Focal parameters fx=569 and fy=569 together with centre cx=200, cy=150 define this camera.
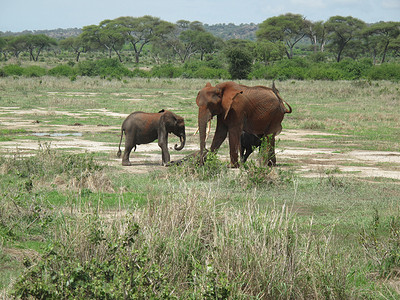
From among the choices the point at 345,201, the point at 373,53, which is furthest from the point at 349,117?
the point at 373,53

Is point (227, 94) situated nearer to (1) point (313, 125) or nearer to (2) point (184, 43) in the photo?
(1) point (313, 125)

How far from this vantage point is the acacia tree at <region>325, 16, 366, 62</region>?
7169cm

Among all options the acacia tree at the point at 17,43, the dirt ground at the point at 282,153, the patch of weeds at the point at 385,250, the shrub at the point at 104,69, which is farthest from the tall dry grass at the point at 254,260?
the acacia tree at the point at 17,43

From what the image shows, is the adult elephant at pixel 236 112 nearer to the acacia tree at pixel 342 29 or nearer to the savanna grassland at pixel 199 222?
the savanna grassland at pixel 199 222

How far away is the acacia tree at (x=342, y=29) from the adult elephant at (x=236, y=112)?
6261cm

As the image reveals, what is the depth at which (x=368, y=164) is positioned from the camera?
1267 centimetres

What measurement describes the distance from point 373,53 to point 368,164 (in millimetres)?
67154

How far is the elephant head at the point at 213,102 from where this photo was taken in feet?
38.2

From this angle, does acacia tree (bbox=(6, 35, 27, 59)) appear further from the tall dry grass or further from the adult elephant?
the tall dry grass

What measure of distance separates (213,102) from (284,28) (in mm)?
66639

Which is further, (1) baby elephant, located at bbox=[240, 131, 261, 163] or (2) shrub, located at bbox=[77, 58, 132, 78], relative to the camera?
(2) shrub, located at bbox=[77, 58, 132, 78]

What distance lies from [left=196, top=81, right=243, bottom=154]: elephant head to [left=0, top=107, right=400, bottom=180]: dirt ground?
1246 millimetres

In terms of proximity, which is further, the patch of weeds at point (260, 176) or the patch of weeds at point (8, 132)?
the patch of weeds at point (8, 132)

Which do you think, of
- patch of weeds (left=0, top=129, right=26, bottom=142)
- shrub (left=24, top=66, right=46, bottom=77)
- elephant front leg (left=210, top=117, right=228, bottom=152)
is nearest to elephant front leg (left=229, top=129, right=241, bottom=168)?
elephant front leg (left=210, top=117, right=228, bottom=152)
